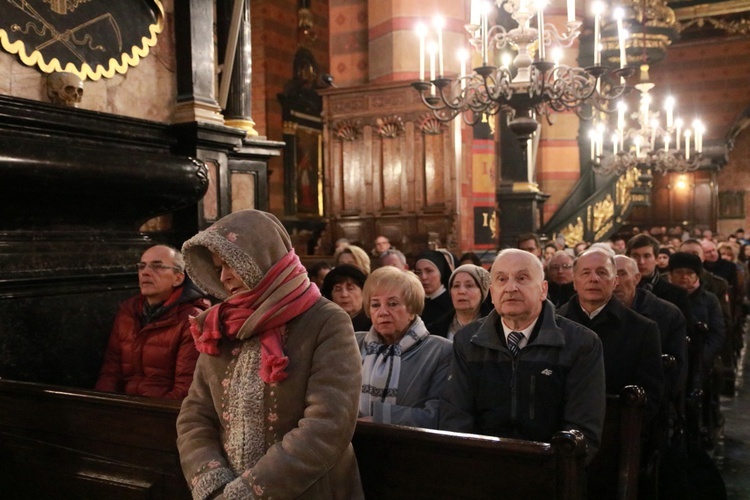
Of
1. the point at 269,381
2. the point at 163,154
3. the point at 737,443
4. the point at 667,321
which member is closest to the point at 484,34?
the point at 667,321

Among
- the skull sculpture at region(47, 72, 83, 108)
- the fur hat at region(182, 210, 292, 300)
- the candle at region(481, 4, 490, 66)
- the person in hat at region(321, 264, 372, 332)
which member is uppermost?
the candle at region(481, 4, 490, 66)

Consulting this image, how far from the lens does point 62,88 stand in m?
3.67


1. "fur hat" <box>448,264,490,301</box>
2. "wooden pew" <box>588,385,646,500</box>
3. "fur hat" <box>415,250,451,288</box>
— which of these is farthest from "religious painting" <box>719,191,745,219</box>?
"wooden pew" <box>588,385,646,500</box>

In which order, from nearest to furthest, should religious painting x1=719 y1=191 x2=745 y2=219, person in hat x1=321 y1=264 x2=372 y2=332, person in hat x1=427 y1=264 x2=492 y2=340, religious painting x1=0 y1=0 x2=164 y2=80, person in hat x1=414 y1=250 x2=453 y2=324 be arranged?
1. religious painting x1=0 y1=0 x2=164 y2=80
2. person in hat x1=427 y1=264 x2=492 y2=340
3. person in hat x1=321 y1=264 x2=372 y2=332
4. person in hat x1=414 y1=250 x2=453 y2=324
5. religious painting x1=719 y1=191 x2=745 y2=219

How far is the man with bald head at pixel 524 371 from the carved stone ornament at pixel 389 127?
7905 mm

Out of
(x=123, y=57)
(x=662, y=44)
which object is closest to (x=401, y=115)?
(x=123, y=57)

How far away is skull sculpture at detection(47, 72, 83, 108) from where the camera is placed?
3660mm

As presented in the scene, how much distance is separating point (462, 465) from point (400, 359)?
903 millimetres

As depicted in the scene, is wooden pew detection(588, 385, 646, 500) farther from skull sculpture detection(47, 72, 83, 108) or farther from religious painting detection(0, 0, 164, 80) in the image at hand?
religious painting detection(0, 0, 164, 80)

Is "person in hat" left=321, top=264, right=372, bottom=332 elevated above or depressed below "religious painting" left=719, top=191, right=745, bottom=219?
below

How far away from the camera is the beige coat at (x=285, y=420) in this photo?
5.92 ft

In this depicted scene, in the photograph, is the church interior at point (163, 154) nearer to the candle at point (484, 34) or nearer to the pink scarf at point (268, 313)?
the candle at point (484, 34)

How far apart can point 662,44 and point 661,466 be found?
15213 mm

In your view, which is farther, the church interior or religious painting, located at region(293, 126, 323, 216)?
religious painting, located at region(293, 126, 323, 216)
